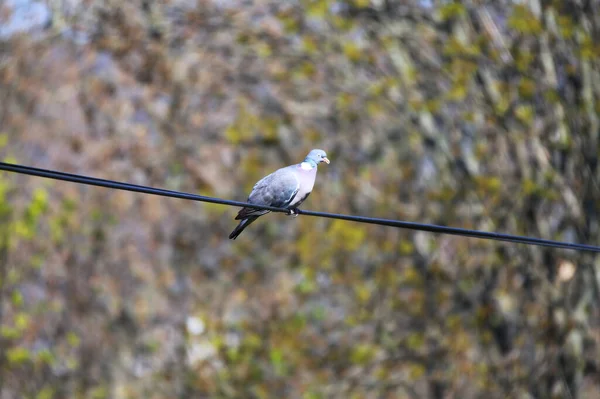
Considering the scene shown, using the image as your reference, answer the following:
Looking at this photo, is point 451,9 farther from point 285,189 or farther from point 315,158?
point 285,189

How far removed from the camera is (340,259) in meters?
16.1

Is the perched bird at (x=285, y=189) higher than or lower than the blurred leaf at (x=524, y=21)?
higher

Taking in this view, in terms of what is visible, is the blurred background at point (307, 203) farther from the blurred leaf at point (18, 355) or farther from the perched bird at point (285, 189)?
the perched bird at point (285, 189)

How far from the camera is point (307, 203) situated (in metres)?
17.5

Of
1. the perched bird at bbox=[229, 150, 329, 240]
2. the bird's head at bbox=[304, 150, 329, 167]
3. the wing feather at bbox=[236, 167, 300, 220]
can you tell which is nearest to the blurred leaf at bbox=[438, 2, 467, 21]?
the bird's head at bbox=[304, 150, 329, 167]

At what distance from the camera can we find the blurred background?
43.5ft

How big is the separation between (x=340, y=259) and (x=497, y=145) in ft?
10.5

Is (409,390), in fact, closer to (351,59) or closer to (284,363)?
(284,363)

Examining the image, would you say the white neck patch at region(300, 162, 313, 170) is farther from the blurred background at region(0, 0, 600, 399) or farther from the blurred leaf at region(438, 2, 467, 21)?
the blurred leaf at region(438, 2, 467, 21)

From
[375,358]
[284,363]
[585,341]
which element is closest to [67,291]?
[284,363]

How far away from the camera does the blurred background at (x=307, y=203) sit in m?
13.3

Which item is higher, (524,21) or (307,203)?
(524,21)

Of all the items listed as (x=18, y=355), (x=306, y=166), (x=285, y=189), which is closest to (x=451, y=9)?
(x=306, y=166)

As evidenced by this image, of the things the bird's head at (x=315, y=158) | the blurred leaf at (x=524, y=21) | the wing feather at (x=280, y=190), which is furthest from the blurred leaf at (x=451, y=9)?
the wing feather at (x=280, y=190)
